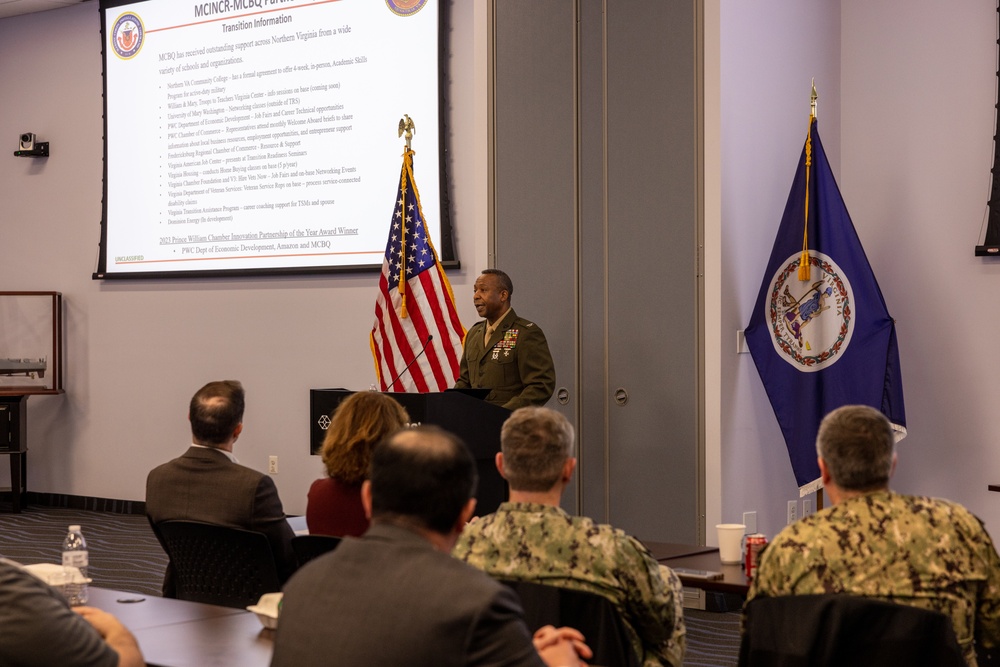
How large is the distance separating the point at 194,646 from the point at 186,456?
4.03ft

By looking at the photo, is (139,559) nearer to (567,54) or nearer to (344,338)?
(344,338)

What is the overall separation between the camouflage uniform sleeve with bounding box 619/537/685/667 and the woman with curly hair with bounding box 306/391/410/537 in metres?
1.01

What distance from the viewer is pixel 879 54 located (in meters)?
6.04

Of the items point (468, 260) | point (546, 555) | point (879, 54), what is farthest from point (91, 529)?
point (546, 555)

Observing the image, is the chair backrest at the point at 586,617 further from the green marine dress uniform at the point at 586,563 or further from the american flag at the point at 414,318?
the american flag at the point at 414,318

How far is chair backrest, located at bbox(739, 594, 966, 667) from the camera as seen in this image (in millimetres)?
2123

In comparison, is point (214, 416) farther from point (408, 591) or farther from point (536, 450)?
point (408, 591)

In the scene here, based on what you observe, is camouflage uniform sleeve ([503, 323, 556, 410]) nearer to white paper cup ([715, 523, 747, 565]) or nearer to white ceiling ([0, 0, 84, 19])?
white paper cup ([715, 523, 747, 565])

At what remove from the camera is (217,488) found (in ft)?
11.3

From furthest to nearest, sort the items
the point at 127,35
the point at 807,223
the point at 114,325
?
1. the point at 114,325
2. the point at 127,35
3. the point at 807,223

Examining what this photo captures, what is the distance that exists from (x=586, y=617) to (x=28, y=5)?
8254 mm

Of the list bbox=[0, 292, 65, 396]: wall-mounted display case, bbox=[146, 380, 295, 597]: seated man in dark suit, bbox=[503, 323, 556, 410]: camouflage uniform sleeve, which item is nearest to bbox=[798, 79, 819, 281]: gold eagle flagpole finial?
bbox=[503, 323, 556, 410]: camouflage uniform sleeve

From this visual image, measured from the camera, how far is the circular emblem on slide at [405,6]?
7219mm

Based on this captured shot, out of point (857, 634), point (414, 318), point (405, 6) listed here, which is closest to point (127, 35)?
point (405, 6)
